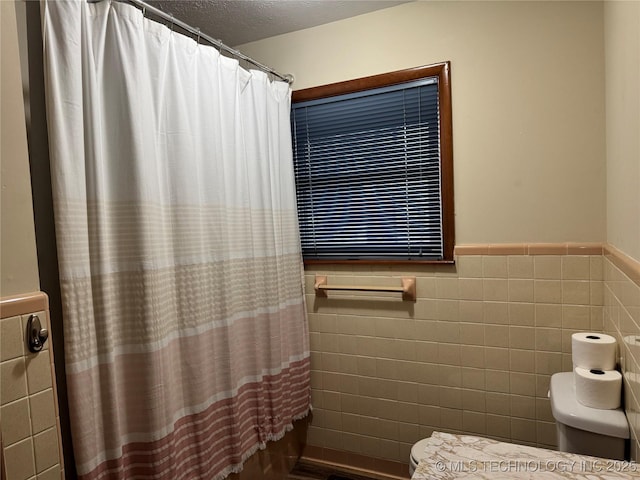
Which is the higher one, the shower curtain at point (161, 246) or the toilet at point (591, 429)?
the shower curtain at point (161, 246)

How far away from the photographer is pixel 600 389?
4.38 ft

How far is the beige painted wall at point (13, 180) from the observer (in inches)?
37.6

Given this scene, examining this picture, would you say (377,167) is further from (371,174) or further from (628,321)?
(628,321)

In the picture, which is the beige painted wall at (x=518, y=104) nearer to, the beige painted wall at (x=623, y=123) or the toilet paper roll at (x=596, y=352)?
the beige painted wall at (x=623, y=123)

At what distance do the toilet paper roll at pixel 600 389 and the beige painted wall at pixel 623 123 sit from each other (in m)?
0.46

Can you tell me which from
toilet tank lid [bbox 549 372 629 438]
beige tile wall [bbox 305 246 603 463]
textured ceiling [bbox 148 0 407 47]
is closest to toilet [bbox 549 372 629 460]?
toilet tank lid [bbox 549 372 629 438]

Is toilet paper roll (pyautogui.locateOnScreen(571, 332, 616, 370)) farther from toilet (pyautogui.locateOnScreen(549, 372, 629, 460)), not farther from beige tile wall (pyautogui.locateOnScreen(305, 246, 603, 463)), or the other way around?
beige tile wall (pyautogui.locateOnScreen(305, 246, 603, 463))

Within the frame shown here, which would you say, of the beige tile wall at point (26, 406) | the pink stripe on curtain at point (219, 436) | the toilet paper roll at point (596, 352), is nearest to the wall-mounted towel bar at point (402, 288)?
the pink stripe on curtain at point (219, 436)

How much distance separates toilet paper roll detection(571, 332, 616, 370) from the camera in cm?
142

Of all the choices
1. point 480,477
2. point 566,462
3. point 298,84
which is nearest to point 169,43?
point 298,84

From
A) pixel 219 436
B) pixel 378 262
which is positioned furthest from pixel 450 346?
pixel 219 436

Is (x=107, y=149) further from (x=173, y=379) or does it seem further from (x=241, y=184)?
(x=173, y=379)

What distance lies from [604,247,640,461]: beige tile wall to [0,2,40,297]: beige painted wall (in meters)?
1.53

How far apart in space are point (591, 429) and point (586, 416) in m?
0.04
